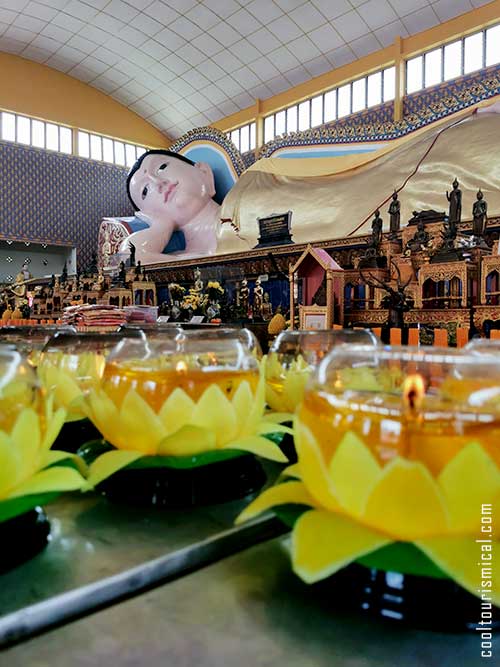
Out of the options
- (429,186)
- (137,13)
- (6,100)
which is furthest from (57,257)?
(429,186)

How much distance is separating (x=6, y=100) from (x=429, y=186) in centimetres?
897

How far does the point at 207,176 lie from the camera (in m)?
9.77

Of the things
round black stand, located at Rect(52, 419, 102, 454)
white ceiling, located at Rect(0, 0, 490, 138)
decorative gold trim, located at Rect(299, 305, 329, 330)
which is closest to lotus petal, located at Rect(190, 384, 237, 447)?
round black stand, located at Rect(52, 419, 102, 454)

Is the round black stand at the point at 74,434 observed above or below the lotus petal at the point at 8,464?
below

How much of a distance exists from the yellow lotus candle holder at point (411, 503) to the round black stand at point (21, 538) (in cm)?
16

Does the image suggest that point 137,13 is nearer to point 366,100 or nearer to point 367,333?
point 366,100

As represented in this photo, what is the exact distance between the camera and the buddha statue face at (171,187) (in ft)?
31.5

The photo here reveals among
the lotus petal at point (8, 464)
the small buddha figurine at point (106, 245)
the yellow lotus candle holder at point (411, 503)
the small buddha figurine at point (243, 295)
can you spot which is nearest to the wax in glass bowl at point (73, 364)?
the lotus petal at point (8, 464)

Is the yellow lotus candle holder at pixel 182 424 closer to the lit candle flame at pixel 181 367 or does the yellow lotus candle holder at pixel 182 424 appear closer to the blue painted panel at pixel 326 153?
the lit candle flame at pixel 181 367

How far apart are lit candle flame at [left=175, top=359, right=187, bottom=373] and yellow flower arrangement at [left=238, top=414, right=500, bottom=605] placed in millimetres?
169

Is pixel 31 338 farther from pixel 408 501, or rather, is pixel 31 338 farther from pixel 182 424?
pixel 408 501

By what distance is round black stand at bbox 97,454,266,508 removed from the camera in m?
0.41

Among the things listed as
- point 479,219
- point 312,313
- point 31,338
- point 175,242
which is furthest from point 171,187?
point 31,338

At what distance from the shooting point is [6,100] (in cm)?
1070
